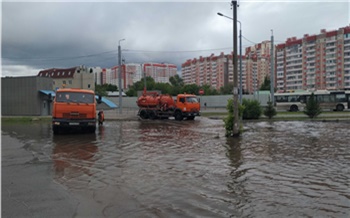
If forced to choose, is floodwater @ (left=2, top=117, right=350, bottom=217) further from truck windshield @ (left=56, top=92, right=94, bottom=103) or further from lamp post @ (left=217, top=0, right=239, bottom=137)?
truck windshield @ (left=56, top=92, right=94, bottom=103)

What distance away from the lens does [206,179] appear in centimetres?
741

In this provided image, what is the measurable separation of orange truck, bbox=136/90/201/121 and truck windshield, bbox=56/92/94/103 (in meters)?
14.5

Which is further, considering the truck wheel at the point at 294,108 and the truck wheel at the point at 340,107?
the truck wheel at the point at 294,108

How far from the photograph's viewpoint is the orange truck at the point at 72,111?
17266 millimetres

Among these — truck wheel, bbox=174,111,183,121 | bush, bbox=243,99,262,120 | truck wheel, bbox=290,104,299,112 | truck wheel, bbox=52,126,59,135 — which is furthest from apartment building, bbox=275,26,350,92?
truck wheel, bbox=52,126,59,135

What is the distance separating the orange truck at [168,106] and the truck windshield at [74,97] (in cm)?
1455

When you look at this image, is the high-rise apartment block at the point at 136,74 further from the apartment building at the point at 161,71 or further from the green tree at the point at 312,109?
the green tree at the point at 312,109

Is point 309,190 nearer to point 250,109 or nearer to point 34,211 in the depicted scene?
point 34,211

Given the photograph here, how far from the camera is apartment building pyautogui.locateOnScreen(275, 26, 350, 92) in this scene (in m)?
94.2

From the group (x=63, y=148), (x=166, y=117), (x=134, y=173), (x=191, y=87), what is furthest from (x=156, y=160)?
(x=191, y=87)

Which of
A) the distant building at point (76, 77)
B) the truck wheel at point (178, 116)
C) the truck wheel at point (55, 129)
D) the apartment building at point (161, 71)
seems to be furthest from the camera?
the apartment building at point (161, 71)

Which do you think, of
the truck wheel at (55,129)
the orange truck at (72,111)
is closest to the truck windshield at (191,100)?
the orange truck at (72,111)

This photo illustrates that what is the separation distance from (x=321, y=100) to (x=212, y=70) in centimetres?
7775

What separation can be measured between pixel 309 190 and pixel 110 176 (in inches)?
169
